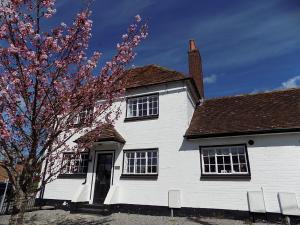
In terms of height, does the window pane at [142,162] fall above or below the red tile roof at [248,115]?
below

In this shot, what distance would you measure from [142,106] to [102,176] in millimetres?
4485

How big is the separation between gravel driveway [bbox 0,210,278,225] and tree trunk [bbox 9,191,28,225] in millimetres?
4861

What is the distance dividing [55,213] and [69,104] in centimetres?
838

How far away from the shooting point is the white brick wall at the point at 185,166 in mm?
9734

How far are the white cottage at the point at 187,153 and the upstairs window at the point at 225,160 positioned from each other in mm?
43

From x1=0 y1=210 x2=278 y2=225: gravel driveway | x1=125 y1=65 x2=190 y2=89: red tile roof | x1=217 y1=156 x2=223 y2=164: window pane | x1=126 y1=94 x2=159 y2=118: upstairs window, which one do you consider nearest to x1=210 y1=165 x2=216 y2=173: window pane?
x1=217 y1=156 x2=223 y2=164: window pane

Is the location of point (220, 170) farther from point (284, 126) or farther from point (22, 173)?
point (22, 173)

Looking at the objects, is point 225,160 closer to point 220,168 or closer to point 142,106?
point 220,168

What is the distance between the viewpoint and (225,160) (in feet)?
35.4

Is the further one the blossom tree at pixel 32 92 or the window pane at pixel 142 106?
the window pane at pixel 142 106

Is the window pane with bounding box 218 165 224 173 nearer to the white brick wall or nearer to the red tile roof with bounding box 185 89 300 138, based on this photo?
the white brick wall

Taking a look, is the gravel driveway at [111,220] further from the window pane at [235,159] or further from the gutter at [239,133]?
the gutter at [239,133]

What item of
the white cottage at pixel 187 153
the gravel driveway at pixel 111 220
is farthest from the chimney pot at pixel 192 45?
the gravel driveway at pixel 111 220

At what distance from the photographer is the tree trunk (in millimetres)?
4730
